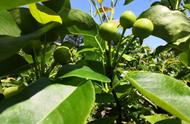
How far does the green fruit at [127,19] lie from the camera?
48.9 inches

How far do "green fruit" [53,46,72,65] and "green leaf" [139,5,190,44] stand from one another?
9.2 inches

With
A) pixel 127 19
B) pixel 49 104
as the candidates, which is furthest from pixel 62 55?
pixel 49 104

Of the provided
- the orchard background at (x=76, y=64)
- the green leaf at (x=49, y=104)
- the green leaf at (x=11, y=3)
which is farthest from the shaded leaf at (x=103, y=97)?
the green leaf at (x=11, y=3)

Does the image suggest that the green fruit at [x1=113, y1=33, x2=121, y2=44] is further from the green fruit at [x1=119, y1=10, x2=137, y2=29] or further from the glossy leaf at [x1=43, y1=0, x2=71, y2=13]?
the glossy leaf at [x1=43, y1=0, x2=71, y2=13]

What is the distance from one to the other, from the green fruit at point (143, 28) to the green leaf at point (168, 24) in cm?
3

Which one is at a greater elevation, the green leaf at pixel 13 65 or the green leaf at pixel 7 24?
the green leaf at pixel 7 24

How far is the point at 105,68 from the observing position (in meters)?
1.21

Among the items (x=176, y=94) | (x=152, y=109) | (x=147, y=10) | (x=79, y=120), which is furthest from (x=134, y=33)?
(x=152, y=109)

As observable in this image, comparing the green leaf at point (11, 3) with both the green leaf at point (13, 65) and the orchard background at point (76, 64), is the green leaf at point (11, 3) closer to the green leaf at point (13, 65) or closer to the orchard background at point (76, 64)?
the orchard background at point (76, 64)

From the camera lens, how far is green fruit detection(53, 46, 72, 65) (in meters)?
1.22

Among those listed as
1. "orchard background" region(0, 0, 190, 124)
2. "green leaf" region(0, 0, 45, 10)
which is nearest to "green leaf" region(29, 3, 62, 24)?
"orchard background" region(0, 0, 190, 124)

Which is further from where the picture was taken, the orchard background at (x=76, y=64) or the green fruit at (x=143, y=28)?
the green fruit at (x=143, y=28)

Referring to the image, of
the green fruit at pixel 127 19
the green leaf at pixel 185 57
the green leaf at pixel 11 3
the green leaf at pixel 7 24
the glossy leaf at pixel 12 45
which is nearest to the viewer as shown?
the green leaf at pixel 11 3

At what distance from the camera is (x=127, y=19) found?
1253 mm
